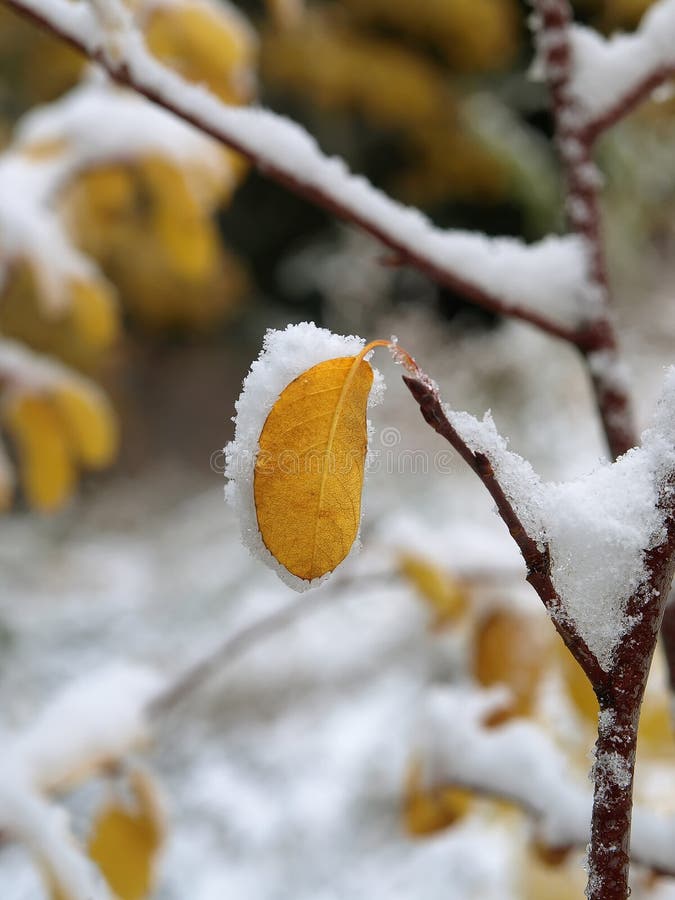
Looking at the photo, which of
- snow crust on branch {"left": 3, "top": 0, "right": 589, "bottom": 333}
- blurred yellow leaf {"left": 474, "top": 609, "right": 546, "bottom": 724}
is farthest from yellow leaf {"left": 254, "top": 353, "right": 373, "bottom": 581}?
blurred yellow leaf {"left": 474, "top": 609, "right": 546, "bottom": 724}

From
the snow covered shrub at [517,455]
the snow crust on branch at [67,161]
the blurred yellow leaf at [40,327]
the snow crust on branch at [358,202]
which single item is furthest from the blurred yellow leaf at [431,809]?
the blurred yellow leaf at [40,327]

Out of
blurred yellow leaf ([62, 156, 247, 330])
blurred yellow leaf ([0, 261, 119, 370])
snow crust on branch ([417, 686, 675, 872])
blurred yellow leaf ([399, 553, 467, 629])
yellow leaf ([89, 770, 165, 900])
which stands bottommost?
yellow leaf ([89, 770, 165, 900])

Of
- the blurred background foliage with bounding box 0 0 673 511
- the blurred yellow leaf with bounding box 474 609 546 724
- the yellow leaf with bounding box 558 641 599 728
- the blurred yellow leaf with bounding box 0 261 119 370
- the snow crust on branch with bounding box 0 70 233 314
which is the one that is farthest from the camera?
the blurred background foliage with bounding box 0 0 673 511

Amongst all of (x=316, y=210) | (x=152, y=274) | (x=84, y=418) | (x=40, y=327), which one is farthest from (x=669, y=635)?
(x=316, y=210)

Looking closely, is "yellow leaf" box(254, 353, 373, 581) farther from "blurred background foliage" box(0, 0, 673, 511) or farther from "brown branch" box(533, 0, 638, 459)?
"blurred background foliage" box(0, 0, 673, 511)

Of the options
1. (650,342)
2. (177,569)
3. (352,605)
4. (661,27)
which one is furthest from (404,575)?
(650,342)

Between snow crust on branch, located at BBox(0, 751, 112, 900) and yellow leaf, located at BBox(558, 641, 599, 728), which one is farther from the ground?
yellow leaf, located at BBox(558, 641, 599, 728)

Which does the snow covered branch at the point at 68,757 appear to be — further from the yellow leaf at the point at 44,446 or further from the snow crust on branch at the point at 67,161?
the snow crust on branch at the point at 67,161

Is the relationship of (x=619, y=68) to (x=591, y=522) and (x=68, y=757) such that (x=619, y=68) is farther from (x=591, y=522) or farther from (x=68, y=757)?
(x=68, y=757)
